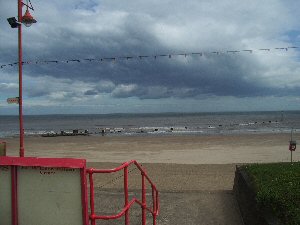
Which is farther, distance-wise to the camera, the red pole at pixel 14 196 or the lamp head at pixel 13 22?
the lamp head at pixel 13 22

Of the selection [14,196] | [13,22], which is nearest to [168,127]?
[13,22]

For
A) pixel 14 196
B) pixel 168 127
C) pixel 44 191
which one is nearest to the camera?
pixel 44 191

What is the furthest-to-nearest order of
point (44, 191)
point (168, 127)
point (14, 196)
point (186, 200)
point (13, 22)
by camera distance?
1. point (168, 127)
2. point (13, 22)
3. point (186, 200)
4. point (14, 196)
5. point (44, 191)

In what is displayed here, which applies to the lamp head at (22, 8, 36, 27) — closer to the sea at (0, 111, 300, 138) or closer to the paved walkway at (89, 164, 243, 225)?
the paved walkway at (89, 164, 243, 225)

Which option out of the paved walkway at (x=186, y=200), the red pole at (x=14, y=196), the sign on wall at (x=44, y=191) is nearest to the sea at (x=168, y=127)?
the paved walkway at (x=186, y=200)

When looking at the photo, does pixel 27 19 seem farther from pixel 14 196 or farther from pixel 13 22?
pixel 14 196

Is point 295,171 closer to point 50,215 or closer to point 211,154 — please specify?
point 50,215

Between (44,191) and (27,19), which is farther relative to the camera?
(27,19)

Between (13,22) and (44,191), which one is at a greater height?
(13,22)

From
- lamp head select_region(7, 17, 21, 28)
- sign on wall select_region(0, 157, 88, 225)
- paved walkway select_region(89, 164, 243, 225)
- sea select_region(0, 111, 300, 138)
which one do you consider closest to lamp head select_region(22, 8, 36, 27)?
lamp head select_region(7, 17, 21, 28)

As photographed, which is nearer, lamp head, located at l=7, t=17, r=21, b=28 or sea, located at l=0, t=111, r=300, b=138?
lamp head, located at l=7, t=17, r=21, b=28

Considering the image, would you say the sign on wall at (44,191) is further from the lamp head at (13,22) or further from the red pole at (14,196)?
the lamp head at (13,22)

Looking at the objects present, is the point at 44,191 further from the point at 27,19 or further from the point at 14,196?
the point at 27,19

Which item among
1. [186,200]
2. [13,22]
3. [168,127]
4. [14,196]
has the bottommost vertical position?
[168,127]
